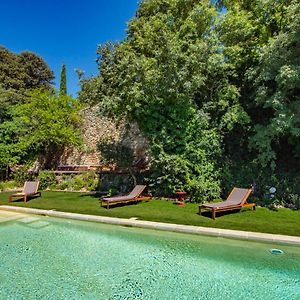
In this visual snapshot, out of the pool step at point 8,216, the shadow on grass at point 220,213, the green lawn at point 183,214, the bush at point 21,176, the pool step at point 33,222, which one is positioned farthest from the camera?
the bush at point 21,176

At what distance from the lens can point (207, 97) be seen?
43.9 feet

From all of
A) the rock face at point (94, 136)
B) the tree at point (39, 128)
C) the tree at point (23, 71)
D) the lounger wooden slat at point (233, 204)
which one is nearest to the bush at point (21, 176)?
the tree at point (39, 128)

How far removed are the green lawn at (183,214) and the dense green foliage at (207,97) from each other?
1724 millimetres

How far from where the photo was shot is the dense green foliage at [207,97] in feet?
38.2

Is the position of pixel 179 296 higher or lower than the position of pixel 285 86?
lower

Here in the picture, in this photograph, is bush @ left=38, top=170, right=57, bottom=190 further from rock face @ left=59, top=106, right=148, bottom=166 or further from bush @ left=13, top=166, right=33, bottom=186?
rock face @ left=59, top=106, right=148, bottom=166

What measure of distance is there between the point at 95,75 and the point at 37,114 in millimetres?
5657

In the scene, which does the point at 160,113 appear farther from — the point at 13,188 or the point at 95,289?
the point at 13,188

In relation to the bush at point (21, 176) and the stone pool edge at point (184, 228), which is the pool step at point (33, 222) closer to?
the stone pool edge at point (184, 228)

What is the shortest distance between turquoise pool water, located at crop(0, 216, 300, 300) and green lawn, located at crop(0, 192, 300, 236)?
0.88 metres

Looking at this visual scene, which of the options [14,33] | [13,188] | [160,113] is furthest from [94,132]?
[14,33]

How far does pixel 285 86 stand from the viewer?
1022cm

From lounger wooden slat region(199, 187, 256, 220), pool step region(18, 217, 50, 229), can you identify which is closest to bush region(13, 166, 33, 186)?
pool step region(18, 217, 50, 229)

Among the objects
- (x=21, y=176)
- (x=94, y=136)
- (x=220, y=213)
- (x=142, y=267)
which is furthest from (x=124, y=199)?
(x=21, y=176)
